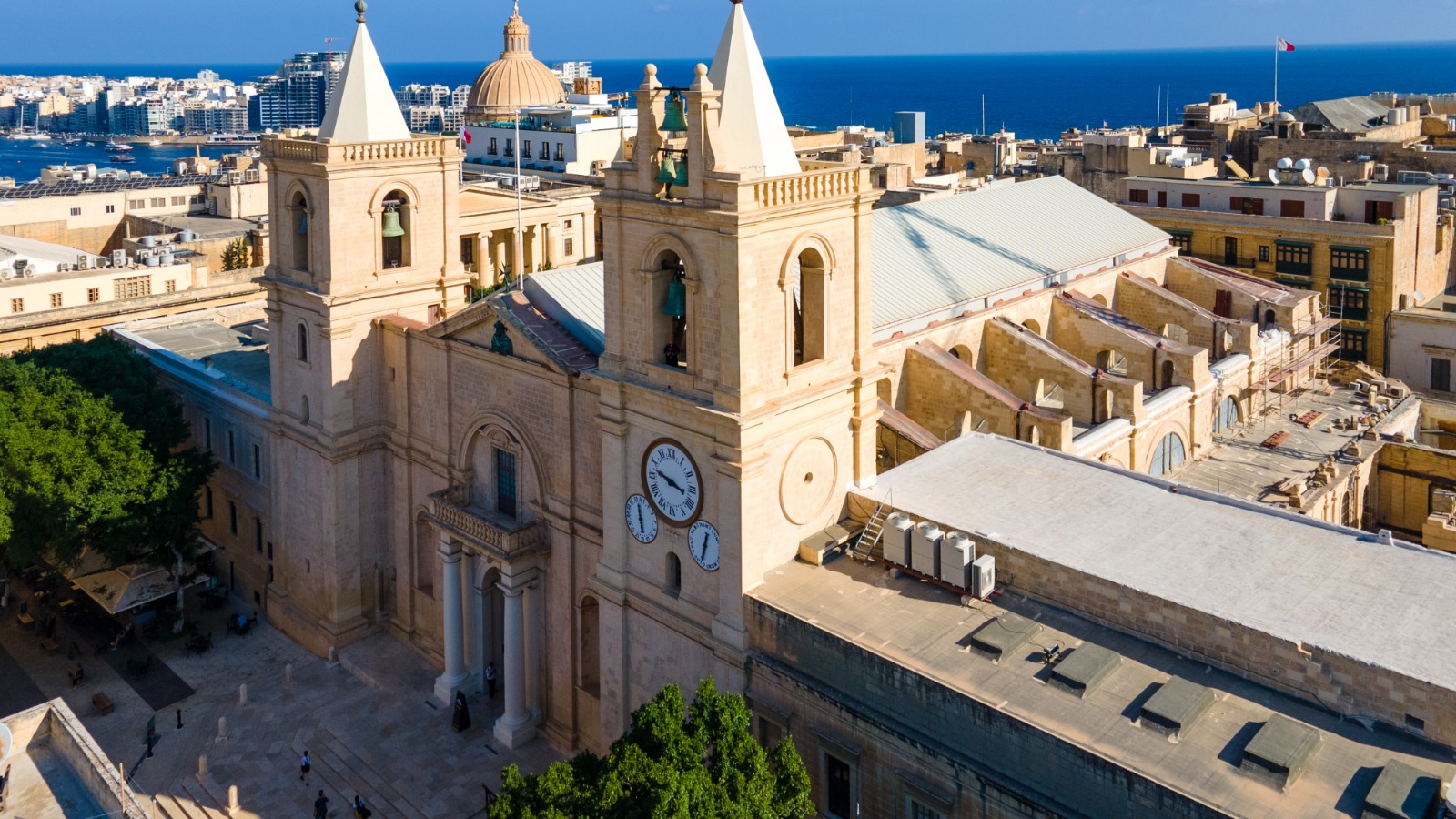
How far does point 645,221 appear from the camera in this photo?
98.7 ft

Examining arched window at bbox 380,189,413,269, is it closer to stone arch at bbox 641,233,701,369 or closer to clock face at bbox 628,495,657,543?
stone arch at bbox 641,233,701,369

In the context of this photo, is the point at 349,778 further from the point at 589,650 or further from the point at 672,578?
the point at 672,578

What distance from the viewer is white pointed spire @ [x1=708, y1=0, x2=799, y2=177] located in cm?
2850

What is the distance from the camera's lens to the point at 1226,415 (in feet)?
156

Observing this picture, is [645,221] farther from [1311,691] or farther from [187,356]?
[187,356]

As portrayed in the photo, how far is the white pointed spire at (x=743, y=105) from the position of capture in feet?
93.5

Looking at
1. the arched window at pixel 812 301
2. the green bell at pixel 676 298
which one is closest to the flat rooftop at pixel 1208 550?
the arched window at pixel 812 301

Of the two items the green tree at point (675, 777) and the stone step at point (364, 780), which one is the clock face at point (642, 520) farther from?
the stone step at point (364, 780)

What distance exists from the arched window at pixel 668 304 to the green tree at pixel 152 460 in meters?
23.7

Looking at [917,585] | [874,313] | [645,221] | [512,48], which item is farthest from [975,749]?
[512,48]

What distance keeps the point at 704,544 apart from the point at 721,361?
14.9ft

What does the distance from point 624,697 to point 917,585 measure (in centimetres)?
858

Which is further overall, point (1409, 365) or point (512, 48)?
point (512, 48)

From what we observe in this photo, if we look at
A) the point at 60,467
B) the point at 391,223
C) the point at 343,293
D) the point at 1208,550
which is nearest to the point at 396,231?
the point at 391,223
